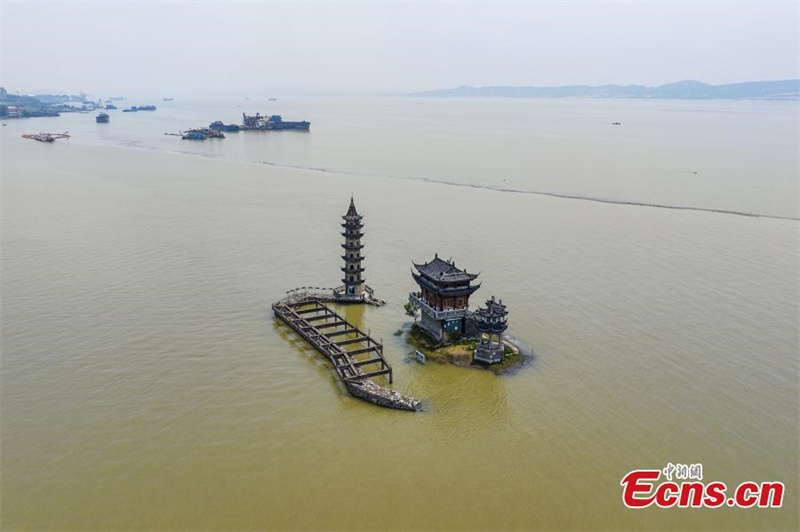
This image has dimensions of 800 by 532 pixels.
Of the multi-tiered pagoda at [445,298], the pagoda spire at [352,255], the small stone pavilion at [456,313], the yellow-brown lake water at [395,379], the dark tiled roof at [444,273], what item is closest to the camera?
the yellow-brown lake water at [395,379]

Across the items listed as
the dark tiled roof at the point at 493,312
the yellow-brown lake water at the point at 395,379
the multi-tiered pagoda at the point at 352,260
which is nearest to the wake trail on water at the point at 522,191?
the yellow-brown lake water at the point at 395,379

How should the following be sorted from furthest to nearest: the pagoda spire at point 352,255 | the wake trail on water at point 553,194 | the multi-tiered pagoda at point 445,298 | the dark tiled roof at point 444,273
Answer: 1. the wake trail on water at point 553,194
2. the pagoda spire at point 352,255
3. the multi-tiered pagoda at point 445,298
4. the dark tiled roof at point 444,273

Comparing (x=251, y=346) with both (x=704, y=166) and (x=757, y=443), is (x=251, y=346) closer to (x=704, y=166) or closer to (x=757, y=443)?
(x=757, y=443)

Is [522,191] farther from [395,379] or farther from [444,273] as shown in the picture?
[395,379]

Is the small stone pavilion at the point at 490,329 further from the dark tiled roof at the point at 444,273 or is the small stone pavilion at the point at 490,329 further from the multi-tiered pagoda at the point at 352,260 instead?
the multi-tiered pagoda at the point at 352,260

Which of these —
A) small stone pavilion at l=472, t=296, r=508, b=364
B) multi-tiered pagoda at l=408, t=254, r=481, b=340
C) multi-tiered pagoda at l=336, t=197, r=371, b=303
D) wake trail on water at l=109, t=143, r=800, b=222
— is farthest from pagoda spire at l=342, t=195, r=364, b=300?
wake trail on water at l=109, t=143, r=800, b=222

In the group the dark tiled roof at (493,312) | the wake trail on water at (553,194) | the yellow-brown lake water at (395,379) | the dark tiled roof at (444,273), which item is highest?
the wake trail on water at (553,194)

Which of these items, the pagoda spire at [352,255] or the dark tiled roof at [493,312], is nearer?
the dark tiled roof at [493,312]

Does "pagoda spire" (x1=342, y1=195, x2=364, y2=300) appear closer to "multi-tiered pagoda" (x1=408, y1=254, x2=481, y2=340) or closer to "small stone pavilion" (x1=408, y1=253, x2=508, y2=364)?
"small stone pavilion" (x1=408, y1=253, x2=508, y2=364)
